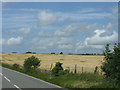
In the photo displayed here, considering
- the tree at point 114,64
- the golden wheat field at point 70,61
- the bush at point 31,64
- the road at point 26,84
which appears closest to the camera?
the tree at point 114,64

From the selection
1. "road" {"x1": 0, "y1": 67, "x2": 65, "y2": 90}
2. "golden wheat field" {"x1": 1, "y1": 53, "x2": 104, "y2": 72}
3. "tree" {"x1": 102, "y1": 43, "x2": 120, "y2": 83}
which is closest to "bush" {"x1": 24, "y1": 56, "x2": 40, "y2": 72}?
"golden wheat field" {"x1": 1, "y1": 53, "x2": 104, "y2": 72}

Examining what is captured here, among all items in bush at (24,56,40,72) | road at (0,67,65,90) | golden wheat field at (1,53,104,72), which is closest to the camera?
road at (0,67,65,90)

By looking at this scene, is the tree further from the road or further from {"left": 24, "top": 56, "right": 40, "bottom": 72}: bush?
{"left": 24, "top": 56, "right": 40, "bottom": 72}: bush

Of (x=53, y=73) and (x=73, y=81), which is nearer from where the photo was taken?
(x=73, y=81)

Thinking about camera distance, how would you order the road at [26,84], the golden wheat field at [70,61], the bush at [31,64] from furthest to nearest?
the golden wheat field at [70,61]
the bush at [31,64]
the road at [26,84]

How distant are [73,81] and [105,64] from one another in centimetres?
409

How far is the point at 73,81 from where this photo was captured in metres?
22.8

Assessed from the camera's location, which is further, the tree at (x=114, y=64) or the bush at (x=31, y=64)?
the bush at (x=31, y=64)

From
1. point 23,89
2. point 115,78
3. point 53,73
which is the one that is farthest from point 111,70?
point 53,73

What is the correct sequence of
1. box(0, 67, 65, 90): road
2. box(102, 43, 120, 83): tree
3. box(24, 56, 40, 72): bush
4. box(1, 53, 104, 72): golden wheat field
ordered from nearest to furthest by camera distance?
box(102, 43, 120, 83): tree, box(0, 67, 65, 90): road, box(24, 56, 40, 72): bush, box(1, 53, 104, 72): golden wheat field

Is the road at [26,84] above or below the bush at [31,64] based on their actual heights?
below

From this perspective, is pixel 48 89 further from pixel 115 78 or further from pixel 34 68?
pixel 34 68

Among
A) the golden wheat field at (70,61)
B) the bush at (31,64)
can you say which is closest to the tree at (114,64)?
the golden wheat field at (70,61)

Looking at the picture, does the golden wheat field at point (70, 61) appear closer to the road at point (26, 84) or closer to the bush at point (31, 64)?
the bush at point (31, 64)
